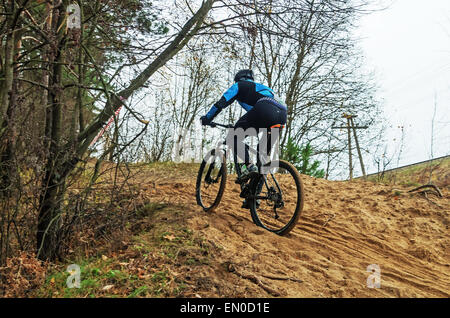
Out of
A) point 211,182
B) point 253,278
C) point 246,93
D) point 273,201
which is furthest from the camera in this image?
point 211,182

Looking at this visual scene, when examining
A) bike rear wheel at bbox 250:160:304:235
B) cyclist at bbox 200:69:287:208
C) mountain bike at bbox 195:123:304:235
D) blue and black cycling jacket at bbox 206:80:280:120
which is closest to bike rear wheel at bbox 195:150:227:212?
mountain bike at bbox 195:123:304:235

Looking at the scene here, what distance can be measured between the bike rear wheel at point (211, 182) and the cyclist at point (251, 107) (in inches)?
Result: 17.3

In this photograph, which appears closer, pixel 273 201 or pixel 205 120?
pixel 273 201

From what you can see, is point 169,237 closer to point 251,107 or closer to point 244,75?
point 251,107

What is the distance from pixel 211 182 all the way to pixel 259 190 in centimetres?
104

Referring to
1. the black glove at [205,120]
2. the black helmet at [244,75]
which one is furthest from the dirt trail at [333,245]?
the black helmet at [244,75]

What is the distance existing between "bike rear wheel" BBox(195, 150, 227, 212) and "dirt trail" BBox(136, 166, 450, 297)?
0.24m

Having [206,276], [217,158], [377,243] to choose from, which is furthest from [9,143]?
[377,243]

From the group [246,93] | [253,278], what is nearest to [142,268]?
[253,278]

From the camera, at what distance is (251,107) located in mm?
5566

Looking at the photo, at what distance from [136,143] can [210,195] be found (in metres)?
1.98

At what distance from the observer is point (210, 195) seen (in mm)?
6395

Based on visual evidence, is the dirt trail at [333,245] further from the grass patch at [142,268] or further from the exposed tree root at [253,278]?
the grass patch at [142,268]
